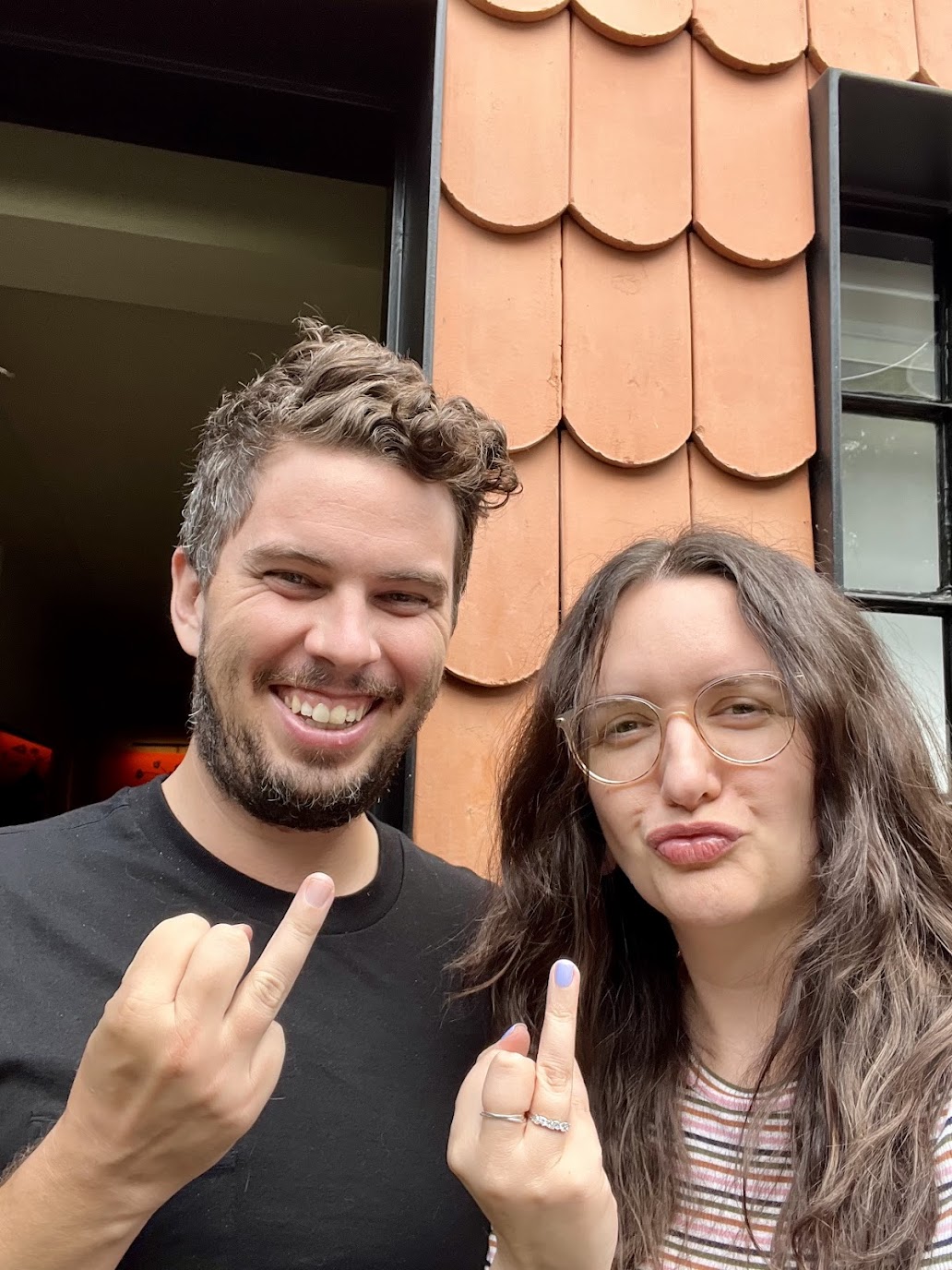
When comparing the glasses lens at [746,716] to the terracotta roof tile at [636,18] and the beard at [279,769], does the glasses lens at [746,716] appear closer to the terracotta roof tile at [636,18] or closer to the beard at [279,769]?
the beard at [279,769]

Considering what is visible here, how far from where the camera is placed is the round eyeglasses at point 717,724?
115cm

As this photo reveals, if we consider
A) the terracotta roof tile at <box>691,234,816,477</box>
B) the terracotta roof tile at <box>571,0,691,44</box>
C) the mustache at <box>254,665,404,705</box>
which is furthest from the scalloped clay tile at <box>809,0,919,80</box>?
the mustache at <box>254,665,404,705</box>

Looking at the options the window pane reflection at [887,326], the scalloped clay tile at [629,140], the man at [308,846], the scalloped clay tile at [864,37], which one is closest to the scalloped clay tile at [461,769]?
the man at [308,846]

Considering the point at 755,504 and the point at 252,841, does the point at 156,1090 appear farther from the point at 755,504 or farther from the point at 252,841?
the point at 755,504

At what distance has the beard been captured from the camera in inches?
49.2

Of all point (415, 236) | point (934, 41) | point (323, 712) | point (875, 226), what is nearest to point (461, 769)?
point (323, 712)

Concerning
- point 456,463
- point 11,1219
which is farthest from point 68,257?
point 11,1219

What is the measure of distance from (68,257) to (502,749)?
5.51 feet

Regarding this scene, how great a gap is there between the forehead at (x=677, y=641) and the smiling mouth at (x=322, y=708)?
0.31 metres

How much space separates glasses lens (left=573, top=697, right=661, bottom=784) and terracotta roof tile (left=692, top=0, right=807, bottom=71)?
1318 mm

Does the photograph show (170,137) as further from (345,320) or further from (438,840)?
(438,840)

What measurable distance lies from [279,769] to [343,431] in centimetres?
44

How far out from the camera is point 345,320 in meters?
2.72

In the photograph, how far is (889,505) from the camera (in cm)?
204
